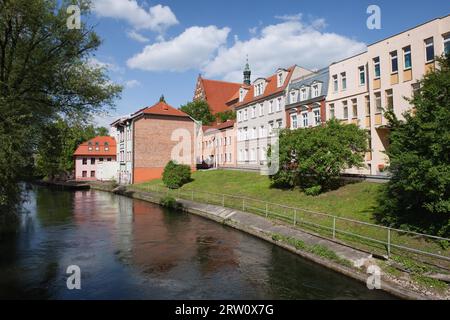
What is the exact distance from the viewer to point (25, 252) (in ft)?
49.8

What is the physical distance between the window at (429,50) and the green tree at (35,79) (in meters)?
20.2

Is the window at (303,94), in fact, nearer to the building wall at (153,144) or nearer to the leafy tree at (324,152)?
the leafy tree at (324,152)

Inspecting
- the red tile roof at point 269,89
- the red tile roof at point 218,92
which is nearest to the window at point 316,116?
the red tile roof at point 269,89

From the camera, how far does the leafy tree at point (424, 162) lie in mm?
11938

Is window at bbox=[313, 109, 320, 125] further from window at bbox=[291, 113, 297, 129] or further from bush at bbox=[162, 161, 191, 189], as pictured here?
bush at bbox=[162, 161, 191, 189]

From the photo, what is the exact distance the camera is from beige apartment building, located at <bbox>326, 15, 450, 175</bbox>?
940 inches

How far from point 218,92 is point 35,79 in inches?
2724

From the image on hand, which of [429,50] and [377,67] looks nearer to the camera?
[429,50]

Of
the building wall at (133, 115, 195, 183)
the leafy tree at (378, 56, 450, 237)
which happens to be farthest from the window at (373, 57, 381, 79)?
the building wall at (133, 115, 195, 183)

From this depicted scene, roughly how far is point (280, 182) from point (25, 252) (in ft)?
61.5

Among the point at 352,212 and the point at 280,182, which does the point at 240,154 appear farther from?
the point at 352,212

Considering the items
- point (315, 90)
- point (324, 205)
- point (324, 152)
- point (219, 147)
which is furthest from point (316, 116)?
point (219, 147)

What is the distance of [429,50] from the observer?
23938 millimetres

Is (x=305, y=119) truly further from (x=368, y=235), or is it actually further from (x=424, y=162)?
(x=424, y=162)
